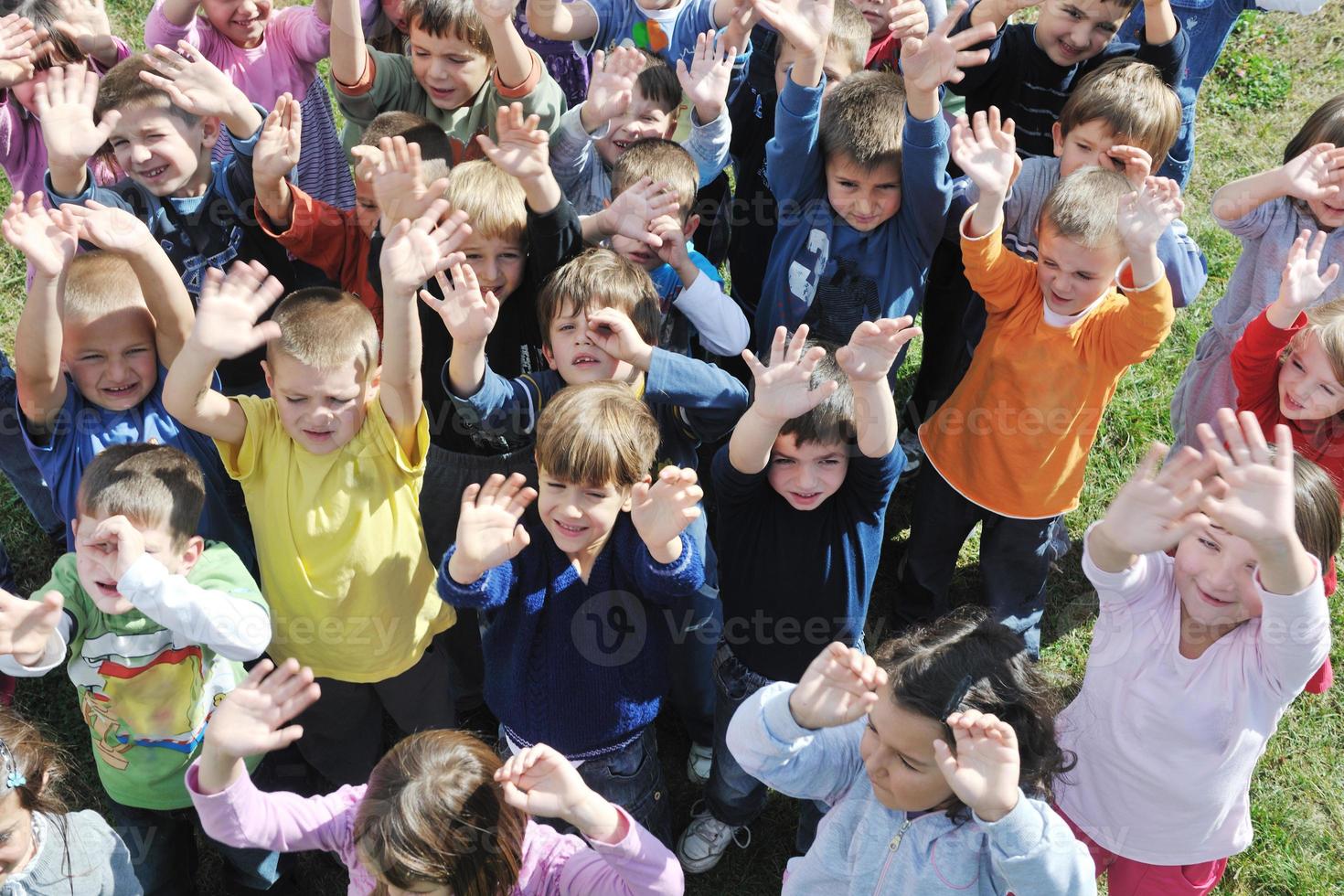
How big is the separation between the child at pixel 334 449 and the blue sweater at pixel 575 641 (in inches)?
15.4

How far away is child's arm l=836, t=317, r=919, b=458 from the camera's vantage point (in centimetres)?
295

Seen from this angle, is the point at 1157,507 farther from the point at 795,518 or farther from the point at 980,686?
the point at 795,518

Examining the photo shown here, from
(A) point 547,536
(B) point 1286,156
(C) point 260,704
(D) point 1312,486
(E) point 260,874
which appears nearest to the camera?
(C) point 260,704

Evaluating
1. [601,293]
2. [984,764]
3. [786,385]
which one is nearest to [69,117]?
[601,293]

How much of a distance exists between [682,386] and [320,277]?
1.56 m

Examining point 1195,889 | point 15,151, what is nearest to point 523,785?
point 1195,889

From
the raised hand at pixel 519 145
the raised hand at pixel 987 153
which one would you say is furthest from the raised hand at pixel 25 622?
the raised hand at pixel 987 153

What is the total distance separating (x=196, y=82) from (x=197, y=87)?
0.02 metres

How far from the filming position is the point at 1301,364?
3508 mm

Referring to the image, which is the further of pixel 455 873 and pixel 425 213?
pixel 425 213

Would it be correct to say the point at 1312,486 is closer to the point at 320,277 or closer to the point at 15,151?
the point at 320,277

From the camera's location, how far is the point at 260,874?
3.29m

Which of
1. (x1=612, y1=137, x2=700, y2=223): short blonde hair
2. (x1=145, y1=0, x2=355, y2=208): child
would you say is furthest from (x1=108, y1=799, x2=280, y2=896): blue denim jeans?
(x1=145, y1=0, x2=355, y2=208): child

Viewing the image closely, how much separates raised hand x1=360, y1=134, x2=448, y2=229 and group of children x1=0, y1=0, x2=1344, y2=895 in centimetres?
1
